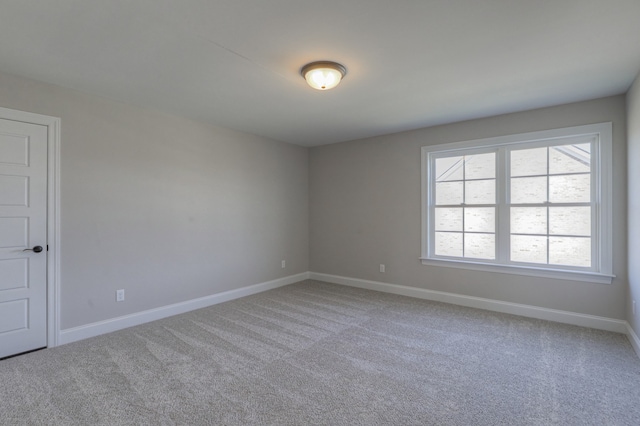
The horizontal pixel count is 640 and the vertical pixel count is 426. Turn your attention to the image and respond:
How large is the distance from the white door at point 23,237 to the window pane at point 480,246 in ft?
15.9

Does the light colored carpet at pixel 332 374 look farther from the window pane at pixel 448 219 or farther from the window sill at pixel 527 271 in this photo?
the window pane at pixel 448 219

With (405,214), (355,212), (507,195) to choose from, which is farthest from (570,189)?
(355,212)

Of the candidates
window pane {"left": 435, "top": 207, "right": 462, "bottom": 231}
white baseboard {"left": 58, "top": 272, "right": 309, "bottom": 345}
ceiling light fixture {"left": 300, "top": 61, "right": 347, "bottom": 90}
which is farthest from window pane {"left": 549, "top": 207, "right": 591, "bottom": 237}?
white baseboard {"left": 58, "top": 272, "right": 309, "bottom": 345}

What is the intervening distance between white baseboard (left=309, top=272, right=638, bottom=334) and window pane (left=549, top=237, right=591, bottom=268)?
57 centimetres

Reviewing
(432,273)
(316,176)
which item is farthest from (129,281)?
(432,273)

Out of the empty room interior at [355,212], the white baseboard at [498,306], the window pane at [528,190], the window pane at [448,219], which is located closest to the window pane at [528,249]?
the empty room interior at [355,212]

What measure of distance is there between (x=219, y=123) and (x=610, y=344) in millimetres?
5026

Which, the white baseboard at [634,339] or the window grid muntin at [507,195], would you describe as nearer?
the white baseboard at [634,339]

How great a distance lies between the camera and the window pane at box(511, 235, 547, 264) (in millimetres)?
3814

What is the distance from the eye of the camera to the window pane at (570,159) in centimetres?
358

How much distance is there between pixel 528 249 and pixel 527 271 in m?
0.27

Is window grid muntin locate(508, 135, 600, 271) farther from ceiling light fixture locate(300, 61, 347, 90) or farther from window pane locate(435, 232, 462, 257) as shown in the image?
ceiling light fixture locate(300, 61, 347, 90)

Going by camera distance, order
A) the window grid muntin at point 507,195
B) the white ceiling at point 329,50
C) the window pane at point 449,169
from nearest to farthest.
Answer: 1. the white ceiling at point 329,50
2. the window grid muntin at point 507,195
3. the window pane at point 449,169

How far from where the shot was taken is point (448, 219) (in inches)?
178
